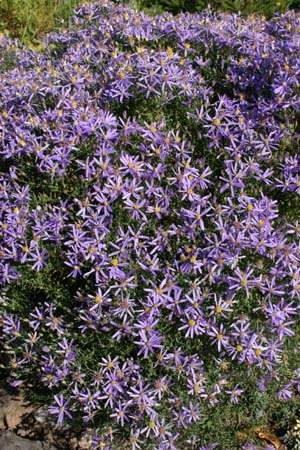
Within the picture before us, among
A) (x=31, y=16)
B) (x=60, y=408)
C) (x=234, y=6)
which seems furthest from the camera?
(x=31, y=16)

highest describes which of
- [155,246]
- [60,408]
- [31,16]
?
[155,246]

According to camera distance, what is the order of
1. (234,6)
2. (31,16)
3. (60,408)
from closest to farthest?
1. (60,408)
2. (234,6)
3. (31,16)

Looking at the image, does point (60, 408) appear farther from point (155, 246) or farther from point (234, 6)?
point (234, 6)

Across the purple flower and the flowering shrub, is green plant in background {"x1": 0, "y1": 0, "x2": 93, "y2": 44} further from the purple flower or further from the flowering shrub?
the purple flower

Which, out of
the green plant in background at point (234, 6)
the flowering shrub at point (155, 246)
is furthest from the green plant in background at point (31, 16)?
the flowering shrub at point (155, 246)

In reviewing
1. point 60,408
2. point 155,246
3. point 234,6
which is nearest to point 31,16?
point 234,6

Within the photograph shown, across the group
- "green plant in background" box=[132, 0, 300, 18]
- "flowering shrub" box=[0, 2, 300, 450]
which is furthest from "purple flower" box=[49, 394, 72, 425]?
"green plant in background" box=[132, 0, 300, 18]

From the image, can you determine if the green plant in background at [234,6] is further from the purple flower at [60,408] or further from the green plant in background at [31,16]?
the purple flower at [60,408]

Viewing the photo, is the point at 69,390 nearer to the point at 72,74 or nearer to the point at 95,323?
the point at 95,323

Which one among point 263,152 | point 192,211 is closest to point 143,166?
point 192,211

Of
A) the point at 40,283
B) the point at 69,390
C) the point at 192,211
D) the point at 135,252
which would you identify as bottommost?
the point at 69,390
